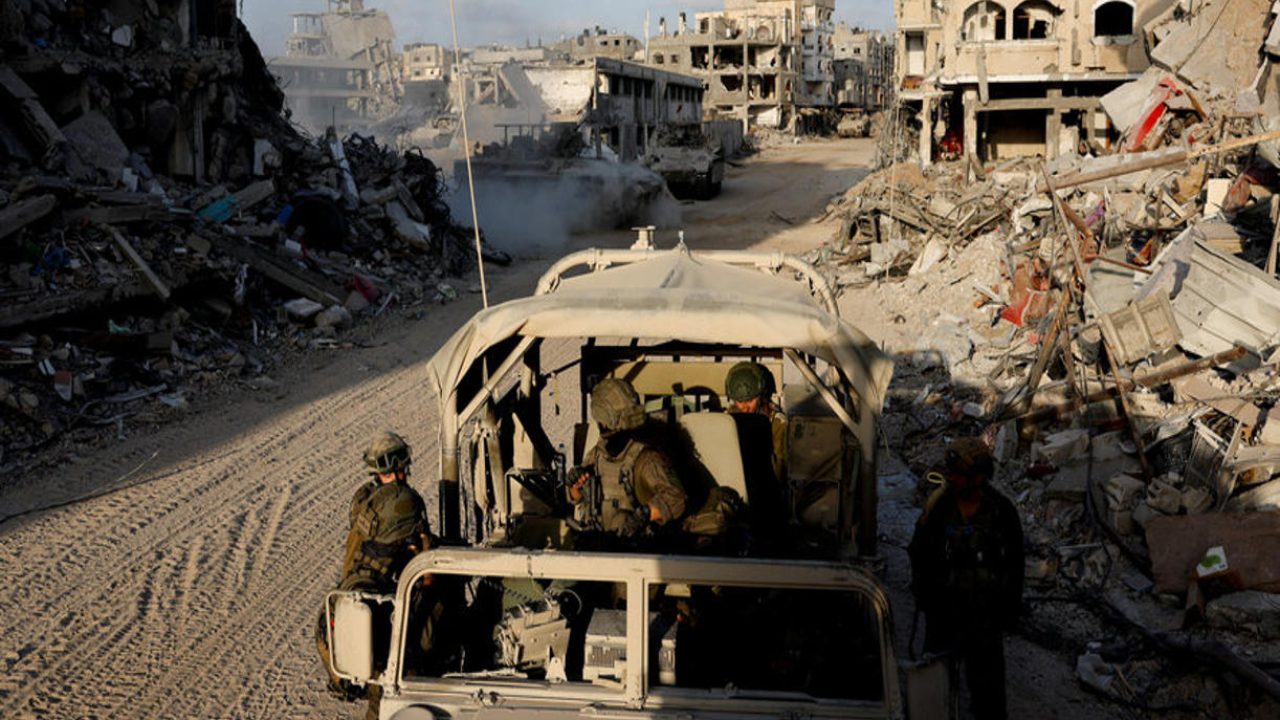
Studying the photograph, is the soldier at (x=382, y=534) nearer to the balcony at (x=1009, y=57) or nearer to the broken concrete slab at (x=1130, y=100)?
the broken concrete slab at (x=1130, y=100)

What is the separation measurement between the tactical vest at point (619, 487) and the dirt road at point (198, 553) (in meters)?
1.86

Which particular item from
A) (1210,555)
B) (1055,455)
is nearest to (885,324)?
(1055,455)

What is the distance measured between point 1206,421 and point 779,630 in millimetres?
4957

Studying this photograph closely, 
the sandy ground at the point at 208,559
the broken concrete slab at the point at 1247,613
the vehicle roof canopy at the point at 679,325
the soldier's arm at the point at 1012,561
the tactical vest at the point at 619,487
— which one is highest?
the vehicle roof canopy at the point at 679,325

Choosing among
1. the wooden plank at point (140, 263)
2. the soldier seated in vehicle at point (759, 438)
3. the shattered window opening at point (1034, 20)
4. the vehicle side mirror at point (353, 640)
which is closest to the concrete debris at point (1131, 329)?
the soldier seated in vehicle at point (759, 438)

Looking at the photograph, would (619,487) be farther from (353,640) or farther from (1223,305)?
(1223,305)

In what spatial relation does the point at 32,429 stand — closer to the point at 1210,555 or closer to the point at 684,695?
the point at 684,695

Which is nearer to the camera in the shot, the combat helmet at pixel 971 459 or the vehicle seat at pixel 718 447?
the combat helmet at pixel 971 459

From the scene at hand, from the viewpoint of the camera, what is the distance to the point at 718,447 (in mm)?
5629

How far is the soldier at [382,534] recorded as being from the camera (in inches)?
206

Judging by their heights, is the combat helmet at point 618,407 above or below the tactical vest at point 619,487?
above

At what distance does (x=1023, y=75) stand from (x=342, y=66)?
58.7 m

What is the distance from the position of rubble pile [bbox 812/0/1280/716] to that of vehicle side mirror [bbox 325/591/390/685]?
3997 mm

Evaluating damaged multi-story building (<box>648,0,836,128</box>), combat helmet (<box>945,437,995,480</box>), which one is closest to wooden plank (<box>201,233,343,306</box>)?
combat helmet (<box>945,437,995,480</box>)
